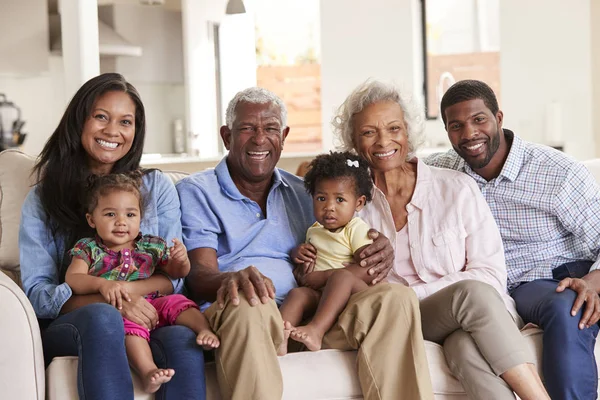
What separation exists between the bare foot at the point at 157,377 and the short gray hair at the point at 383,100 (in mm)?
1094

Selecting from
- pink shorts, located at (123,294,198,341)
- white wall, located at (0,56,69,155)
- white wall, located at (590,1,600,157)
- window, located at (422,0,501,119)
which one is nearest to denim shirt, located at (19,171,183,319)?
pink shorts, located at (123,294,198,341)

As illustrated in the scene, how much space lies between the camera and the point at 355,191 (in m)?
2.59

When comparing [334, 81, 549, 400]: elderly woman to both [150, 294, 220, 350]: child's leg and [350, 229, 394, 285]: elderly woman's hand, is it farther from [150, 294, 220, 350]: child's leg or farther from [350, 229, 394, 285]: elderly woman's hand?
[150, 294, 220, 350]: child's leg

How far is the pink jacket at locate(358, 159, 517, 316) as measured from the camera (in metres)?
2.58

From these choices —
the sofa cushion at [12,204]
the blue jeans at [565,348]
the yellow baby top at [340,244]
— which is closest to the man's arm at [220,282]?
the yellow baby top at [340,244]

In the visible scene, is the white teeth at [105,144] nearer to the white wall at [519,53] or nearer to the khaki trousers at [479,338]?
the khaki trousers at [479,338]

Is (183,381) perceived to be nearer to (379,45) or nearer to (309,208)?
(309,208)

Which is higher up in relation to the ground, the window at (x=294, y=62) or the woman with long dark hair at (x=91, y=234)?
the window at (x=294, y=62)

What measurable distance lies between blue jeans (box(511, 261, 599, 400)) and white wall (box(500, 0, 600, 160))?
4557 mm

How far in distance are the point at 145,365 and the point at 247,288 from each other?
33 cm

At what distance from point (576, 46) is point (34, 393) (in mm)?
5698

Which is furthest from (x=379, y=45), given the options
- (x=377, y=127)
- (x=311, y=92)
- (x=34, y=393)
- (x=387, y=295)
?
(x=34, y=393)

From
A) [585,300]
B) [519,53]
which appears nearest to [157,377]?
[585,300]

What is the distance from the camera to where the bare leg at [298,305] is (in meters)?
2.39
